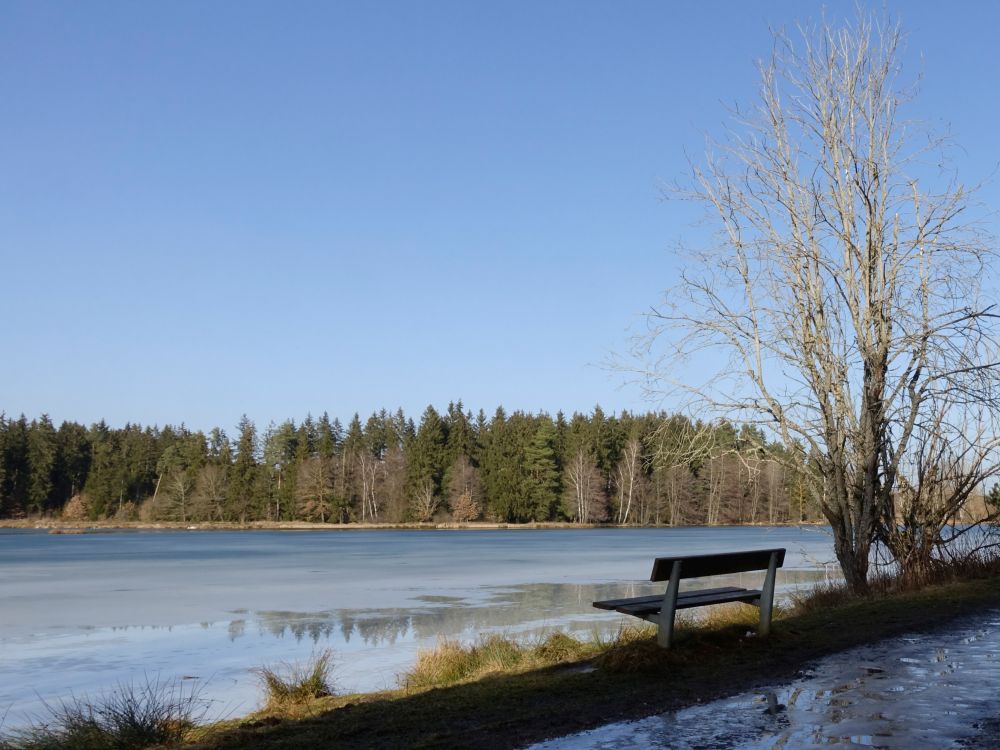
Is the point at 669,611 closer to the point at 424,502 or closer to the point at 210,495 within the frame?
the point at 424,502

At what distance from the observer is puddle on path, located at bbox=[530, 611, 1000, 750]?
16.3 ft

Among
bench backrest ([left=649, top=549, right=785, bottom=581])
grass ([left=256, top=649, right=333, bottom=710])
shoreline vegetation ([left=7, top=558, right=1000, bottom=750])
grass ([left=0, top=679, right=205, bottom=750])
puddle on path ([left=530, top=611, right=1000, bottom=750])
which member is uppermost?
bench backrest ([left=649, top=549, right=785, bottom=581])

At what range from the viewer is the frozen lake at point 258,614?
37.6ft

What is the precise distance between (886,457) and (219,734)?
35.6 ft

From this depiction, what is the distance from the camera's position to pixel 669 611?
26.2 ft

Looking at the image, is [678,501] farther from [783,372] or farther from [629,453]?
[783,372]

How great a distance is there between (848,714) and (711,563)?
8.71 feet

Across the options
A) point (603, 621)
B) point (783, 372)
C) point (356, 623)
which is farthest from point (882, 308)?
point (356, 623)

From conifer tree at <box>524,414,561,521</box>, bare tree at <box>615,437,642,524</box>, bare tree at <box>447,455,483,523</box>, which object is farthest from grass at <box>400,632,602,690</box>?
conifer tree at <box>524,414,561,521</box>

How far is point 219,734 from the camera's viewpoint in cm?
652

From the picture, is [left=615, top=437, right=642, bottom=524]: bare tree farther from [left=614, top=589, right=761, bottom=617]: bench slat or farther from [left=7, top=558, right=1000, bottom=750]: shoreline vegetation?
[left=614, top=589, right=761, bottom=617]: bench slat

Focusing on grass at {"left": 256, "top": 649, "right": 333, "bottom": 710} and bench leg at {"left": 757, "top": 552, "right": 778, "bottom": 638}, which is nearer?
bench leg at {"left": 757, "top": 552, "right": 778, "bottom": 638}

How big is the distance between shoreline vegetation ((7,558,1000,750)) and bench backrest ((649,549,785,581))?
668 mm

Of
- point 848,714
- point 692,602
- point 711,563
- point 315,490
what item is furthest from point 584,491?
point 848,714
